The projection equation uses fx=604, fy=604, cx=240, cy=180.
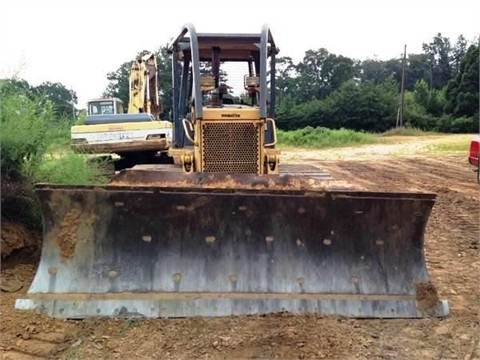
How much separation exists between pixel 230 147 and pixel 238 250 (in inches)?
58.3

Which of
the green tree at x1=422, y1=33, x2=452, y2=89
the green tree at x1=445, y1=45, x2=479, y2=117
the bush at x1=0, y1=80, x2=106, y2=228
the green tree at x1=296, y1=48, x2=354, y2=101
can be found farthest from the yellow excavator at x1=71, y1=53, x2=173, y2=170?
the green tree at x1=422, y1=33, x2=452, y2=89

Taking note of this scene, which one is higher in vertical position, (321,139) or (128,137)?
(128,137)

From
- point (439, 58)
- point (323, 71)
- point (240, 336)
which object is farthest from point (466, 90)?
point (240, 336)

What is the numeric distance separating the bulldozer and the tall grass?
86.6 ft

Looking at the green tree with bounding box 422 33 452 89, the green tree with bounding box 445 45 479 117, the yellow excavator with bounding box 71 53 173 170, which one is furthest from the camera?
the green tree with bounding box 422 33 452 89

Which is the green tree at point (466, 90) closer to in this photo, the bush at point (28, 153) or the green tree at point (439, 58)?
the green tree at point (439, 58)

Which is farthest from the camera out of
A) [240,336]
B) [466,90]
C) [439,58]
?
[439,58]

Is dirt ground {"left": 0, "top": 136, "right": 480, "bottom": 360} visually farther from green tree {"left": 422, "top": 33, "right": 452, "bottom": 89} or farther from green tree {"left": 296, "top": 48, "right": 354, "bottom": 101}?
green tree {"left": 422, "top": 33, "right": 452, "bottom": 89}

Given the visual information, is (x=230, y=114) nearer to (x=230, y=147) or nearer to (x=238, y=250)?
(x=230, y=147)

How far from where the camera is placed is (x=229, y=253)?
4285mm

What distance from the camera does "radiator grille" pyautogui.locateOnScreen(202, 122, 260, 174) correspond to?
5508 millimetres

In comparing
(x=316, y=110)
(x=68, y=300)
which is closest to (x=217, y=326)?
(x=68, y=300)

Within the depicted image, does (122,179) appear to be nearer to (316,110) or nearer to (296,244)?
(296,244)

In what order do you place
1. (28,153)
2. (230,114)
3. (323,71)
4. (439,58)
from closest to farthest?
(28,153), (230,114), (323,71), (439,58)
